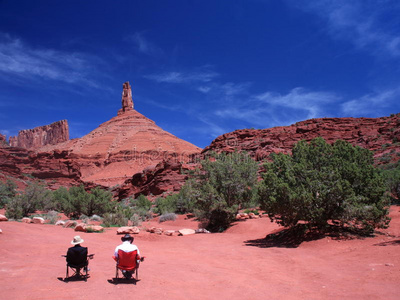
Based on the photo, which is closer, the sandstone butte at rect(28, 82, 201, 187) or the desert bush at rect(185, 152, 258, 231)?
the desert bush at rect(185, 152, 258, 231)

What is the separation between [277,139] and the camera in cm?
5400

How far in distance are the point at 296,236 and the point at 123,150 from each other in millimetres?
82931

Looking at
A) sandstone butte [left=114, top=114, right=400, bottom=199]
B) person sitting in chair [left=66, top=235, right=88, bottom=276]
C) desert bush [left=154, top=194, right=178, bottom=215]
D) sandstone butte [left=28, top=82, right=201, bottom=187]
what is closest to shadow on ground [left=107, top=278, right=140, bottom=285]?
person sitting in chair [left=66, top=235, right=88, bottom=276]

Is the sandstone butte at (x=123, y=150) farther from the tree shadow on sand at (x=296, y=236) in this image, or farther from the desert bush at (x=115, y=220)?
the tree shadow on sand at (x=296, y=236)

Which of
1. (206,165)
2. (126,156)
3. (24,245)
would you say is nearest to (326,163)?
(206,165)

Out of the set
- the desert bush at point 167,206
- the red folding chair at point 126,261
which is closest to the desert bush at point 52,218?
the desert bush at point 167,206

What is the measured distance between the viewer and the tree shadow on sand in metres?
10.5

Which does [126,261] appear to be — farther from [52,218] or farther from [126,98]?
[126,98]

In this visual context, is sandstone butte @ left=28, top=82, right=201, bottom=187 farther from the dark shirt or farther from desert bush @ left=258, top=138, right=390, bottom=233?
the dark shirt

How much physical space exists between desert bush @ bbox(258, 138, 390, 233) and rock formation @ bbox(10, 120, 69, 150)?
160441 mm

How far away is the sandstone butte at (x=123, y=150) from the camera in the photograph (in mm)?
83125

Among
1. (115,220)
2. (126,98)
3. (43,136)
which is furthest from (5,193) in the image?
(43,136)

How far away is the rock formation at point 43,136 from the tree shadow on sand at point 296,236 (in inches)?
6266

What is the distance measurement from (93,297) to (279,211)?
7938mm
